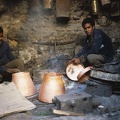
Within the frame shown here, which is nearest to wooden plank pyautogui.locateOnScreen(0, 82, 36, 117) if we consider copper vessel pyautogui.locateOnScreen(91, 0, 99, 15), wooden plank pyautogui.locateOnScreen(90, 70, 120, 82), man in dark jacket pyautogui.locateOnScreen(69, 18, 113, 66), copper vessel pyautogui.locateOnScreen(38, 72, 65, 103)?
copper vessel pyautogui.locateOnScreen(38, 72, 65, 103)

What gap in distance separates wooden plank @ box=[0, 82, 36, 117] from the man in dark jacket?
193cm

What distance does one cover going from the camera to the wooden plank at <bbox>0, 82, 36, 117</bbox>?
273 centimetres

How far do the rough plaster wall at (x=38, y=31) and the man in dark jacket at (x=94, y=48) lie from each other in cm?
125

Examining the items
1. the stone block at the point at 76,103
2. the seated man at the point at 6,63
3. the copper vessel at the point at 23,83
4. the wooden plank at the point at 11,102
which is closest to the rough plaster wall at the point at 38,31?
the seated man at the point at 6,63

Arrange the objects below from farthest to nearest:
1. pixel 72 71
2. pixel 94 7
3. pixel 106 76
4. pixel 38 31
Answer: pixel 38 31 < pixel 94 7 < pixel 72 71 < pixel 106 76

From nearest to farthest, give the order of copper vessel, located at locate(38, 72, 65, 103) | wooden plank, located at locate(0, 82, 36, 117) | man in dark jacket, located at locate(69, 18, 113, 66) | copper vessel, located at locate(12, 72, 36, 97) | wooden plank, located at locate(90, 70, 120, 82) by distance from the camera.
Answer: wooden plank, located at locate(0, 82, 36, 117) → copper vessel, located at locate(38, 72, 65, 103) → wooden plank, located at locate(90, 70, 120, 82) → copper vessel, located at locate(12, 72, 36, 97) → man in dark jacket, located at locate(69, 18, 113, 66)

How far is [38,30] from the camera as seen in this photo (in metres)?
6.62

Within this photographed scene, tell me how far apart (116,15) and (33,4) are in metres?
2.32

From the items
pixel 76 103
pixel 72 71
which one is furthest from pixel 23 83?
pixel 72 71

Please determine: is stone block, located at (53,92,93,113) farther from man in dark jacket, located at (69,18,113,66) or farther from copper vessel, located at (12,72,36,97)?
man in dark jacket, located at (69,18,113,66)

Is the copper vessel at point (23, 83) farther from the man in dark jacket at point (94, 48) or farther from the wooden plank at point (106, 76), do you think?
the man in dark jacket at point (94, 48)

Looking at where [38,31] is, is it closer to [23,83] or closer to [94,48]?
[94,48]

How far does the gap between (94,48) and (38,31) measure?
2168 millimetres

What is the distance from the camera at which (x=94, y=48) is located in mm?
5008
